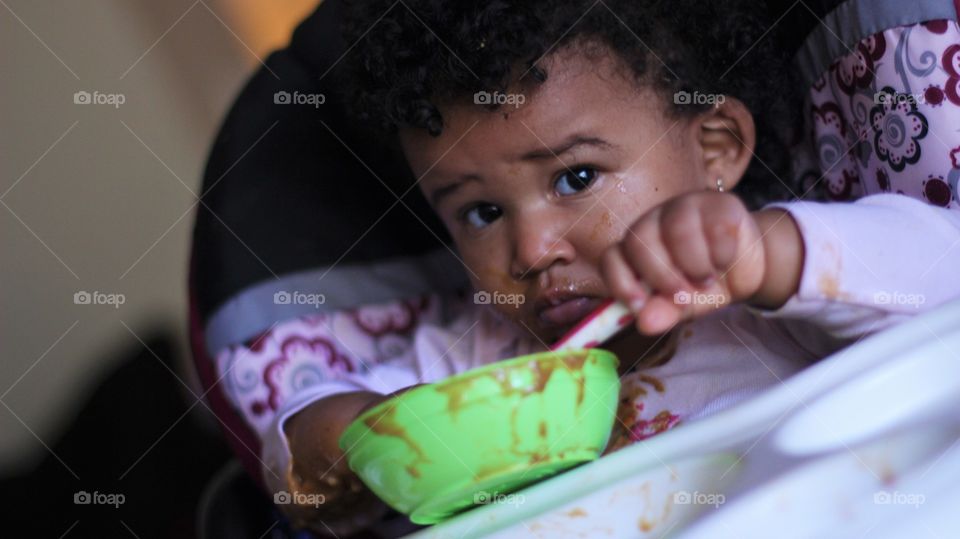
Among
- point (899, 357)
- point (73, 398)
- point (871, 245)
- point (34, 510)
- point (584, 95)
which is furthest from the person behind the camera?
point (73, 398)

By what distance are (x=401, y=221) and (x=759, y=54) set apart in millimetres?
354

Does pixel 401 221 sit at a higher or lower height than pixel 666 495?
higher

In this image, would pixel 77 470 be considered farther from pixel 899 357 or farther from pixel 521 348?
pixel 899 357

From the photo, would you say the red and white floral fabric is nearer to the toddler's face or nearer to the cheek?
the toddler's face

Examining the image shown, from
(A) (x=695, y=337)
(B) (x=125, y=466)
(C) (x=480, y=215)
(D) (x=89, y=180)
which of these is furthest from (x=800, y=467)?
(D) (x=89, y=180)

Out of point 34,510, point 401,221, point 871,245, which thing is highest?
point 401,221

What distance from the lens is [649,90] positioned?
0.87 metres

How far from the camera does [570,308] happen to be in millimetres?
833

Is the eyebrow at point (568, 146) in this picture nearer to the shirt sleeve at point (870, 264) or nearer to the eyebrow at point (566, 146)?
the eyebrow at point (566, 146)

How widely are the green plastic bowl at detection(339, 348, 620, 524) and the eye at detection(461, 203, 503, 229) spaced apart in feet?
0.89

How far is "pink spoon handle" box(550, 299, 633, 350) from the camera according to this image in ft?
2.13

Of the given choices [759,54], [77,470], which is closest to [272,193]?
[759,54]

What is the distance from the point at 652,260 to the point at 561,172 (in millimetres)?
247

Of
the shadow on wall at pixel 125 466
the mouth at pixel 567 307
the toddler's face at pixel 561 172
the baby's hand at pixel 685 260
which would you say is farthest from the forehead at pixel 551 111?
the shadow on wall at pixel 125 466
